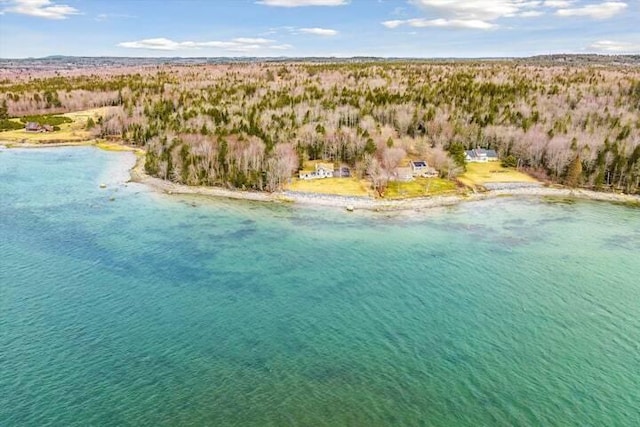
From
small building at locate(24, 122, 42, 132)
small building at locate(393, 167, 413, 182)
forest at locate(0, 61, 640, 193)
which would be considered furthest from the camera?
small building at locate(24, 122, 42, 132)

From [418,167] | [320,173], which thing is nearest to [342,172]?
[320,173]

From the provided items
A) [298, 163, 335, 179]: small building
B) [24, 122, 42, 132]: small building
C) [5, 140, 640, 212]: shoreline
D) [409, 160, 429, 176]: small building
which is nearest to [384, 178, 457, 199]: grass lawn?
[5, 140, 640, 212]: shoreline

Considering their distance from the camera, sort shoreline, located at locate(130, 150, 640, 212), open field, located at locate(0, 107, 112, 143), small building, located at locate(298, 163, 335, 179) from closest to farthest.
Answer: shoreline, located at locate(130, 150, 640, 212)
small building, located at locate(298, 163, 335, 179)
open field, located at locate(0, 107, 112, 143)

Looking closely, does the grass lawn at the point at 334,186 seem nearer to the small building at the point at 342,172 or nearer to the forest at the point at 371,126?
the small building at the point at 342,172

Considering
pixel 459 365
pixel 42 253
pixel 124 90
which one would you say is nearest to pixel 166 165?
pixel 42 253

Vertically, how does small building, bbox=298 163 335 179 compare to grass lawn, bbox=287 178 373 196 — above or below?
above

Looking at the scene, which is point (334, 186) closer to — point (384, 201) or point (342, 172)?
point (342, 172)

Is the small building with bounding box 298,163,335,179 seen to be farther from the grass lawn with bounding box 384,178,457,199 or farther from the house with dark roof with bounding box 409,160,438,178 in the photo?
the house with dark roof with bounding box 409,160,438,178
